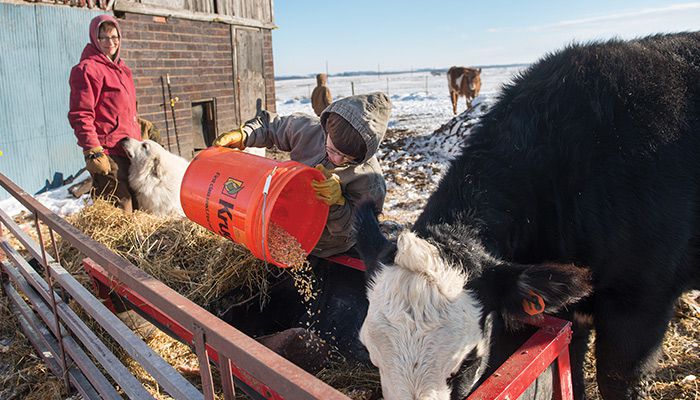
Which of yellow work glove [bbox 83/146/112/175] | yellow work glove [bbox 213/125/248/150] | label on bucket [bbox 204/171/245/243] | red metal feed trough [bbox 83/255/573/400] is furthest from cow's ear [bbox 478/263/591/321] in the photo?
yellow work glove [bbox 83/146/112/175]

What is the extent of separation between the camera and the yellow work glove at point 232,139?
3.46 meters

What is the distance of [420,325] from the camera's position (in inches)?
68.7

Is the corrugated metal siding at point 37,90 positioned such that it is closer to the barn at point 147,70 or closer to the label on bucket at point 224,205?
the barn at point 147,70

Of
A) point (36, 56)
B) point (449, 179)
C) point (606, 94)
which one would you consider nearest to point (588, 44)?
point (606, 94)

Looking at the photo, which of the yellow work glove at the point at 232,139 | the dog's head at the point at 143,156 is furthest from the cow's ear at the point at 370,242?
the dog's head at the point at 143,156

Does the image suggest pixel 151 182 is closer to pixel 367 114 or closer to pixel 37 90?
pixel 367 114

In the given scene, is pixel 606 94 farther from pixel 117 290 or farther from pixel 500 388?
pixel 117 290

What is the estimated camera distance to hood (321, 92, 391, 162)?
9.50ft

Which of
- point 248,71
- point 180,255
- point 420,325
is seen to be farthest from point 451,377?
point 248,71

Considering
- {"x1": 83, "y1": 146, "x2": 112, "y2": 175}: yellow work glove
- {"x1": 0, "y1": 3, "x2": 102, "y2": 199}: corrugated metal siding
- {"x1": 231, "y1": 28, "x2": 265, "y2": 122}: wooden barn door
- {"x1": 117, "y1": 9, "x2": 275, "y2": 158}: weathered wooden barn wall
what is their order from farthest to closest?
{"x1": 231, "y1": 28, "x2": 265, "y2": 122}: wooden barn door → {"x1": 117, "y1": 9, "x2": 275, "y2": 158}: weathered wooden barn wall → {"x1": 0, "y1": 3, "x2": 102, "y2": 199}: corrugated metal siding → {"x1": 83, "y1": 146, "x2": 112, "y2": 175}: yellow work glove

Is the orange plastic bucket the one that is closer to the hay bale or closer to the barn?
the hay bale

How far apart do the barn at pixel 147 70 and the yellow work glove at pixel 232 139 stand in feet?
16.4

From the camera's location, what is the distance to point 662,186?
2.28 meters

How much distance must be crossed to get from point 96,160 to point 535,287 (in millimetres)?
3976
